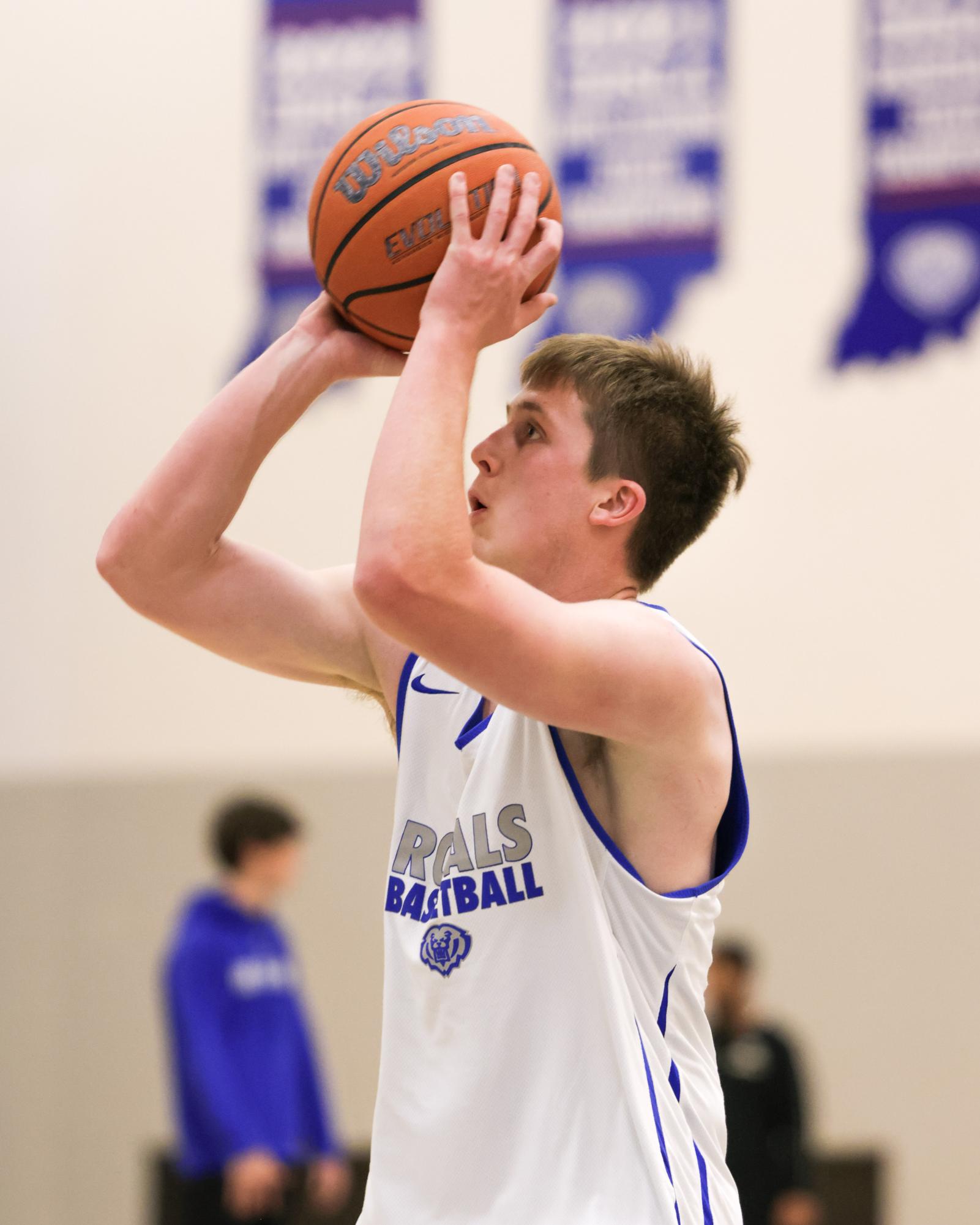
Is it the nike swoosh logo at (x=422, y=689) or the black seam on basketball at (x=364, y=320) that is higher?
the black seam on basketball at (x=364, y=320)

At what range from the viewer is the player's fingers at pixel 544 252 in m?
2.12

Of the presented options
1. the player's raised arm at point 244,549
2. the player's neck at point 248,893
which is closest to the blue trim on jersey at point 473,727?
the player's raised arm at point 244,549

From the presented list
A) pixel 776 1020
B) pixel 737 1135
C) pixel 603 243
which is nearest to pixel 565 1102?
pixel 737 1135

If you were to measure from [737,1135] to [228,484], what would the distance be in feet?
14.1

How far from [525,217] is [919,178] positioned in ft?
16.7

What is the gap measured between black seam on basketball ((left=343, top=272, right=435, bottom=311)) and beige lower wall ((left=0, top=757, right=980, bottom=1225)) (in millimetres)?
4499

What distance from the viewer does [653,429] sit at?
231cm

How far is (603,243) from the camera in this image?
696 cm

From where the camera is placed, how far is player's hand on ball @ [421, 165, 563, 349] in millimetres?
2055

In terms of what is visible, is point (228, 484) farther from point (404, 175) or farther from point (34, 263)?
point (34, 263)

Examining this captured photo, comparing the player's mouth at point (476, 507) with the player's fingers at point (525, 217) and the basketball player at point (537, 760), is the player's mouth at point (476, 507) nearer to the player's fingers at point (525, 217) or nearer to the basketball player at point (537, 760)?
the basketball player at point (537, 760)

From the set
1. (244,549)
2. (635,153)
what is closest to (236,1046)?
(244,549)

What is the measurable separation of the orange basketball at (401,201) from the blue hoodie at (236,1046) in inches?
138

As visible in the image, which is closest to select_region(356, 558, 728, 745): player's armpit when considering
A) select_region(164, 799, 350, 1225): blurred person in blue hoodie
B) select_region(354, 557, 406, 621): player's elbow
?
select_region(354, 557, 406, 621): player's elbow
